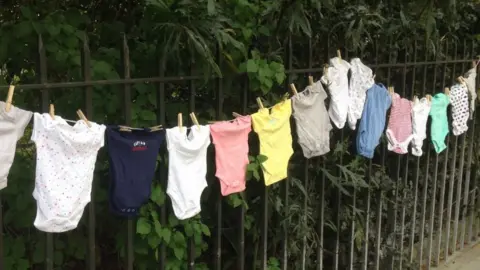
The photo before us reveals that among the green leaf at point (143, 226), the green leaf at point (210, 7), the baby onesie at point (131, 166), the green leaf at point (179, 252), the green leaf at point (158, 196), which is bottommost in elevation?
the green leaf at point (179, 252)

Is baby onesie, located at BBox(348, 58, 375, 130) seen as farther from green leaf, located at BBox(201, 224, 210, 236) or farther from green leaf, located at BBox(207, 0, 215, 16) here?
green leaf, located at BBox(207, 0, 215, 16)

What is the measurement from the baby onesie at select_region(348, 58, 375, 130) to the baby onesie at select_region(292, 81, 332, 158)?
1.00 ft

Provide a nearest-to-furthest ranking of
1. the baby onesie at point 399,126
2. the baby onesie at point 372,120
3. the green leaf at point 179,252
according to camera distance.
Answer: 1. the green leaf at point 179,252
2. the baby onesie at point 372,120
3. the baby onesie at point 399,126

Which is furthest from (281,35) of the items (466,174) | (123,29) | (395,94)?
(466,174)

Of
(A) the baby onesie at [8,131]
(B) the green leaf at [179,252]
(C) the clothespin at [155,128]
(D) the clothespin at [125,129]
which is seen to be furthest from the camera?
(B) the green leaf at [179,252]

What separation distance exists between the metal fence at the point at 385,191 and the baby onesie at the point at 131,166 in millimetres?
113

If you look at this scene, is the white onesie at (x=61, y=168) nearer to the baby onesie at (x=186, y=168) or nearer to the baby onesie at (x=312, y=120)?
the baby onesie at (x=186, y=168)

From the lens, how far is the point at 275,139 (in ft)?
11.3

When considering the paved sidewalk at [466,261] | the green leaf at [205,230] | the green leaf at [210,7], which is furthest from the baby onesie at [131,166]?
the paved sidewalk at [466,261]

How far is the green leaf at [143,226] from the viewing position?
2.96 meters

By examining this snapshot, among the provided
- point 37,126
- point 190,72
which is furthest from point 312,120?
point 37,126

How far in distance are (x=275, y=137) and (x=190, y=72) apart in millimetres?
677

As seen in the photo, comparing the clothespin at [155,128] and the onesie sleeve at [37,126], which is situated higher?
the onesie sleeve at [37,126]

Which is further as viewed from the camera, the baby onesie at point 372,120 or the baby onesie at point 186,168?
the baby onesie at point 372,120
